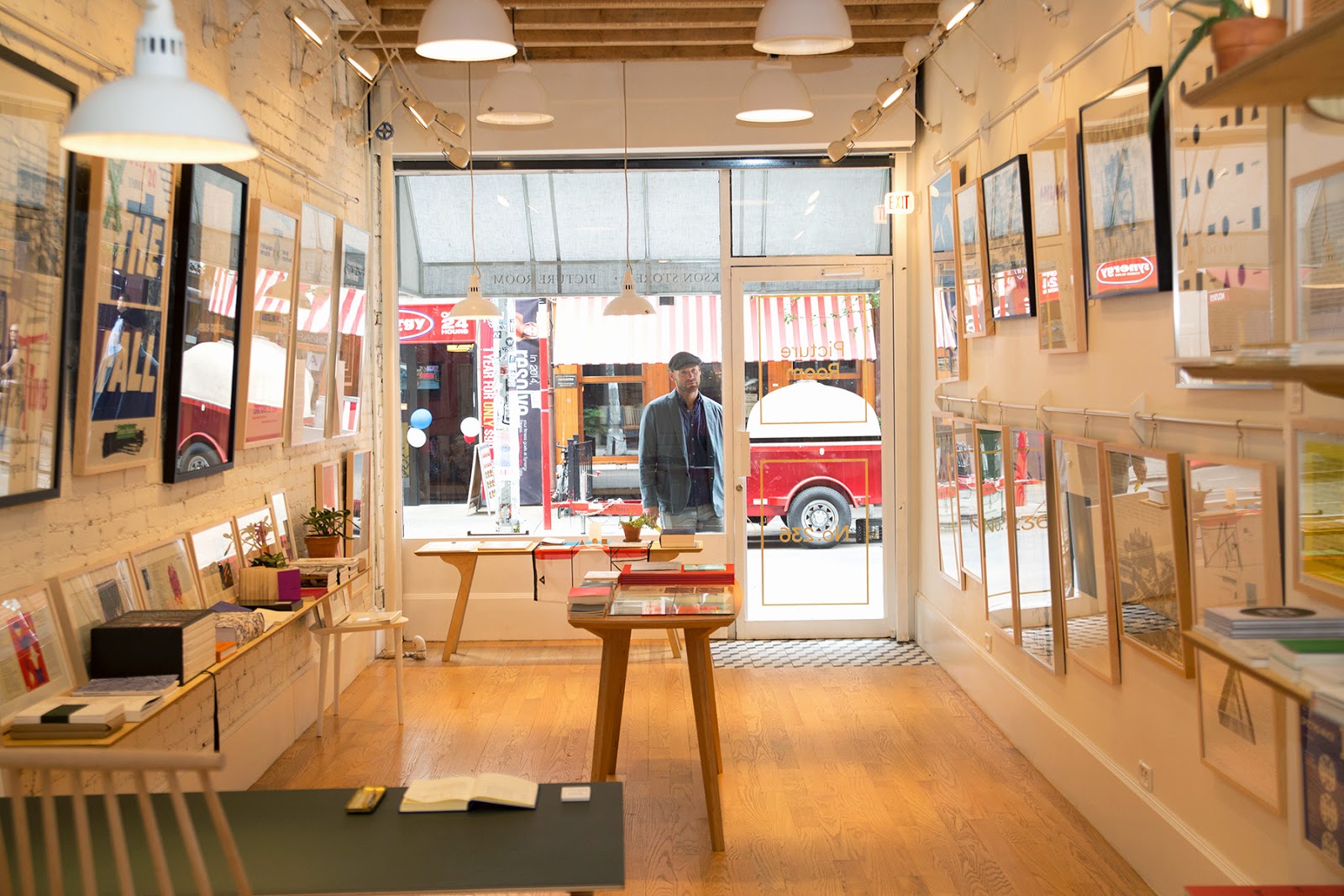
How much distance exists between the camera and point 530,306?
25.1ft

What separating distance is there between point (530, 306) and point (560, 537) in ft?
5.16

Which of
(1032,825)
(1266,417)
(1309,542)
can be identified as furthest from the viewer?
(1032,825)

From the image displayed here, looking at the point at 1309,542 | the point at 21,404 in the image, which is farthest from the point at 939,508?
the point at 21,404

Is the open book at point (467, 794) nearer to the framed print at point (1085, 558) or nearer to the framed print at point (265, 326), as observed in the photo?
the framed print at point (1085, 558)

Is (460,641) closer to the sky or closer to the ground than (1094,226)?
closer to the ground

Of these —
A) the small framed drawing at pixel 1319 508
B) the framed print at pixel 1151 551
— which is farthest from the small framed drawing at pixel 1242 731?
the small framed drawing at pixel 1319 508

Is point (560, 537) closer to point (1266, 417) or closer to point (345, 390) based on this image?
point (345, 390)

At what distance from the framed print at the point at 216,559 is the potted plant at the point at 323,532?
752mm

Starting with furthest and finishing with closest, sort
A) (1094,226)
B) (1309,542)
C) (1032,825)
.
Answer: (1032,825) → (1094,226) → (1309,542)

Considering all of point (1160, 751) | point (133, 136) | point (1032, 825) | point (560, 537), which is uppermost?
point (133, 136)

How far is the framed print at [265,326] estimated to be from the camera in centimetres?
489

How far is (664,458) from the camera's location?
767 cm

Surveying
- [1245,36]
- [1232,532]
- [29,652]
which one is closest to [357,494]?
[29,652]

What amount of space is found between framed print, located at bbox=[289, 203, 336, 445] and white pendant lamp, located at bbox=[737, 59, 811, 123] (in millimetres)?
2237
